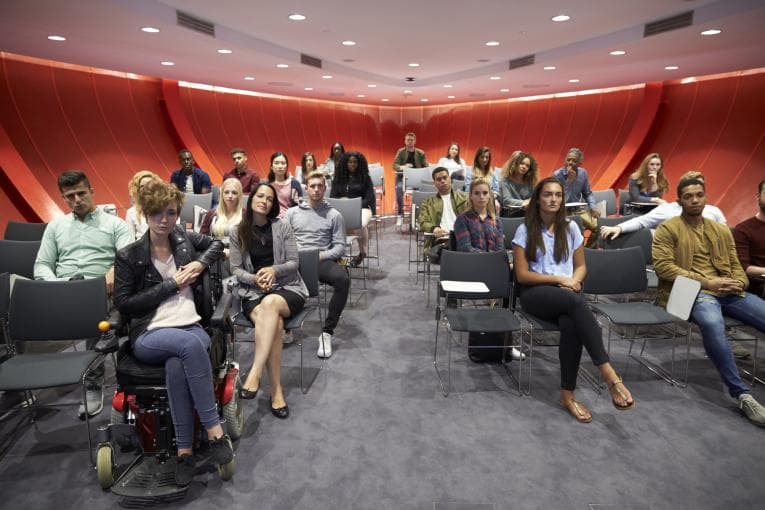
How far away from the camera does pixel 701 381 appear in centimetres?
361

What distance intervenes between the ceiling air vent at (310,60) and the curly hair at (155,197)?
4926mm

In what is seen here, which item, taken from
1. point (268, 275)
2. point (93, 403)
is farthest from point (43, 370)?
point (268, 275)

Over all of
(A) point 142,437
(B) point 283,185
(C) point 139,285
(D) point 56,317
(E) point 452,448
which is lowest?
(E) point 452,448

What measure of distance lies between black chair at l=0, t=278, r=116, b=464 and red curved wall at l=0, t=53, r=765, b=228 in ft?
14.9

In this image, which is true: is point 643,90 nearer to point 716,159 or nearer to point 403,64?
point 716,159

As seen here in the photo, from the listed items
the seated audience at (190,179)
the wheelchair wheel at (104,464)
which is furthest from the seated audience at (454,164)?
the wheelchair wheel at (104,464)

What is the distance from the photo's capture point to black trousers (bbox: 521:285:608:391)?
312 centimetres

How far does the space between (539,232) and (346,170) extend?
10.8ft

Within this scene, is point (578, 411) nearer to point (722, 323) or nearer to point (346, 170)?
point (722, 323)

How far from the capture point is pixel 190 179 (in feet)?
22.2

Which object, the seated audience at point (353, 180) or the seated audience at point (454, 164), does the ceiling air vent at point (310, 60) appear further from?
the seated audience at point (454, 164)

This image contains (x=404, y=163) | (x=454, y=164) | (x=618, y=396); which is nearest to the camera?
(x=618, y=396)

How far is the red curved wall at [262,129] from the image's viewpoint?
7527mm

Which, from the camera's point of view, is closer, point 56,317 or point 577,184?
point 56,317
